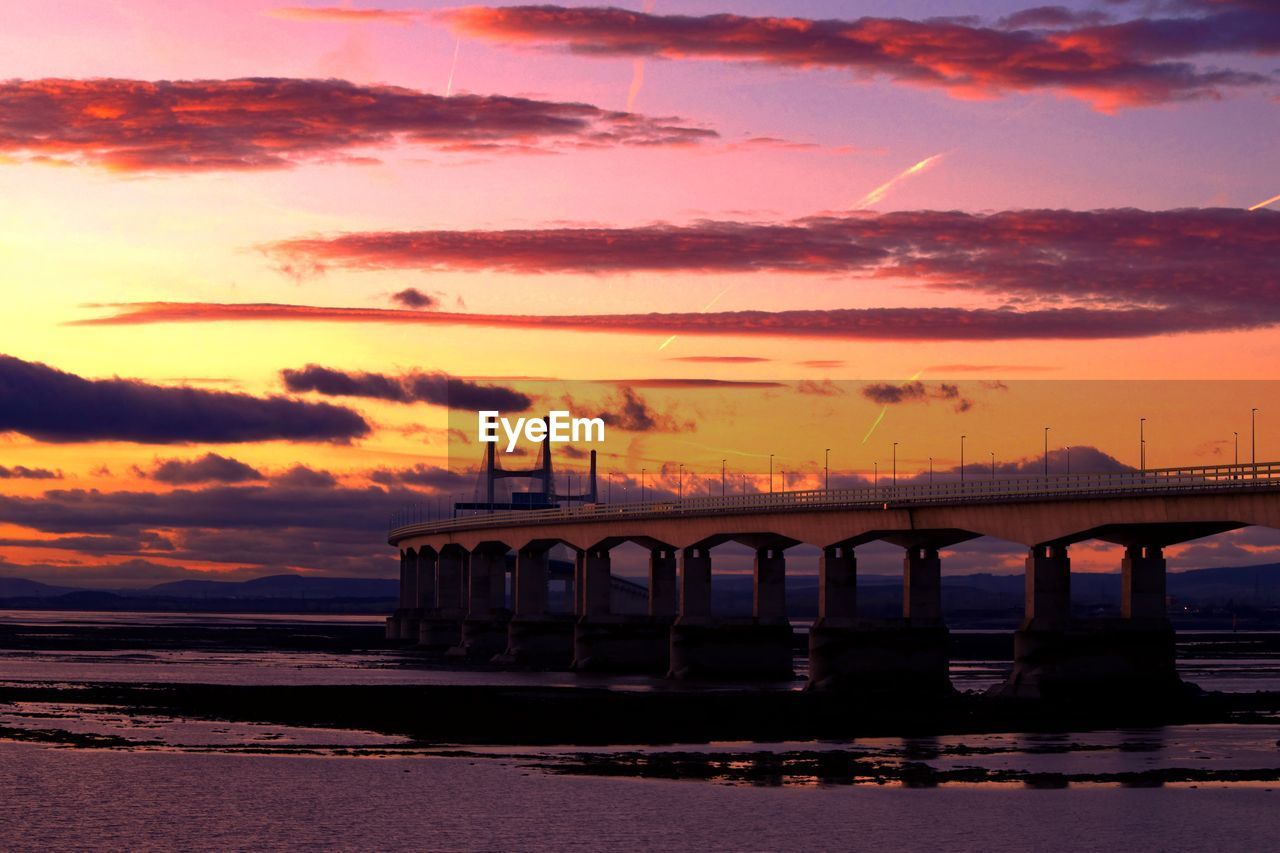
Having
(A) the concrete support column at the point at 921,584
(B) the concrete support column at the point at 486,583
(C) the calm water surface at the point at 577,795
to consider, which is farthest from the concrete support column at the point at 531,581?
(C) the calm water surface at the point at 577,795

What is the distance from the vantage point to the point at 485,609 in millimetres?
160000

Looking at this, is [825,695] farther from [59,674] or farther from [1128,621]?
[59,674]

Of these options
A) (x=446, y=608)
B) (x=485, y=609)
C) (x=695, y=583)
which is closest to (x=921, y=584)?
(x=695, y=583)

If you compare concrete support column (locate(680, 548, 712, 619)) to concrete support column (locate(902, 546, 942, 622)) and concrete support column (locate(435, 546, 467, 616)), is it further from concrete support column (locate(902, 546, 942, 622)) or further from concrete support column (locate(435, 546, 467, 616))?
concrete support column (locate(435, 546, 467, 616))

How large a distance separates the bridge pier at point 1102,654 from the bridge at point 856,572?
7 cm

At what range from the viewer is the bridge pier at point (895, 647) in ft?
306

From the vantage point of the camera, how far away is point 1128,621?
84938 mm

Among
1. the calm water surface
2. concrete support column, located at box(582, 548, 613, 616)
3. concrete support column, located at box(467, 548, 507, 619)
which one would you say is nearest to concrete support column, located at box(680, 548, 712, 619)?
concrete support column, located at box(582, 548, 613, 616)

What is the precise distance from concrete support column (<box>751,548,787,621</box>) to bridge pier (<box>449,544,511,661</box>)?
1470 inches

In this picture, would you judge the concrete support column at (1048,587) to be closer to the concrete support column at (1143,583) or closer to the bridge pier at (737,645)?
the concrete support column at (1143,583)

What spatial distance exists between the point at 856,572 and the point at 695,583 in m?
15.7

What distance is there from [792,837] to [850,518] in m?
56.8

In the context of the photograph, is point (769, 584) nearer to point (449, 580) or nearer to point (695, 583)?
point (695, 583)

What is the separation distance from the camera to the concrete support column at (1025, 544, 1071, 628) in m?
87.2
